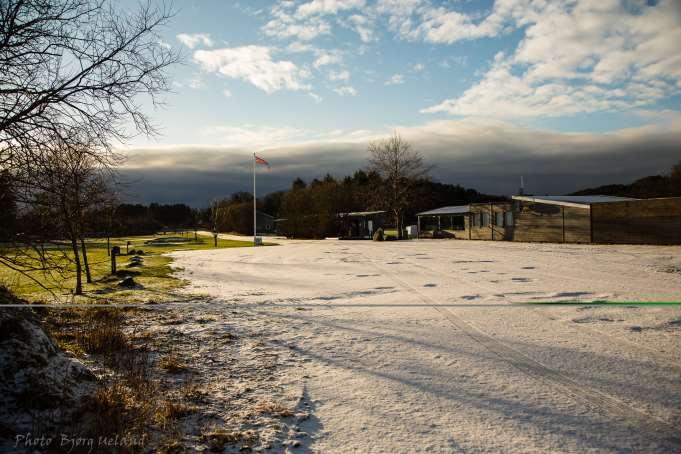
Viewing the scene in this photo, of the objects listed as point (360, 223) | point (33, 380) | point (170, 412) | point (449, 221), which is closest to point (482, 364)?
point (170, 412)

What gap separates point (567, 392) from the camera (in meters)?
4.98

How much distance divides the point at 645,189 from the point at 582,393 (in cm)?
7843

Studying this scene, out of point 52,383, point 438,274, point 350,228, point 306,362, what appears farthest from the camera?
point 350,228

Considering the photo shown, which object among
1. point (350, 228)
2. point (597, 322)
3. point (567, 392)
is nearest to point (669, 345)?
point (597, 322)

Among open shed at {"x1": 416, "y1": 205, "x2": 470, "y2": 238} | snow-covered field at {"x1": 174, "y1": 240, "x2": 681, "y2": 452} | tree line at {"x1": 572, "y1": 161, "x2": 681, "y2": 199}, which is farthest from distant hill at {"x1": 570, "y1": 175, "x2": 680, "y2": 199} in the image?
snow-covered field at {"x1": 174, "y1": 240, "x2": 681, "y2": 452}

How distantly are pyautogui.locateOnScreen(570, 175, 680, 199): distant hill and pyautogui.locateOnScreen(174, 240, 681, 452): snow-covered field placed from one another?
54503mm

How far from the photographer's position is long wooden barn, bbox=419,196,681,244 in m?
28.9

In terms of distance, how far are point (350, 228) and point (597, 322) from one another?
173 feet

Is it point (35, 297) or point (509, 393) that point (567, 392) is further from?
point (35, 297)

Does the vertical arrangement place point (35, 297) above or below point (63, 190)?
below

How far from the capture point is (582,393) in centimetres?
495

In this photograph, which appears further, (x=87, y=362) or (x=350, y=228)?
(x=350, y=228)

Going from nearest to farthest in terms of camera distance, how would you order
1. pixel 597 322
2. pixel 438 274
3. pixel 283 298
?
pixel 597 322 → pixel 283 298 → pixel 438 274

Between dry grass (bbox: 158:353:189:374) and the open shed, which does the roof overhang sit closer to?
the open shed
